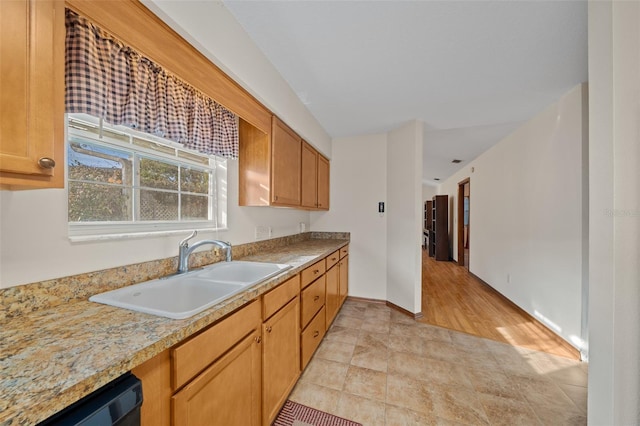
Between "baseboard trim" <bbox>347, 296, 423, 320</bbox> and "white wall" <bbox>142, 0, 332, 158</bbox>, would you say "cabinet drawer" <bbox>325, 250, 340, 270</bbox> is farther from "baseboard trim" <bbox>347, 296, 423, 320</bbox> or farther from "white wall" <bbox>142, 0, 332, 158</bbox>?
"white wall" <bbox>142, 0, 332, 158</bbox>

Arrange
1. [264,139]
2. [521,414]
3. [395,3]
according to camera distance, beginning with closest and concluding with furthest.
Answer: [395,3]
[521,414]
[264,139]

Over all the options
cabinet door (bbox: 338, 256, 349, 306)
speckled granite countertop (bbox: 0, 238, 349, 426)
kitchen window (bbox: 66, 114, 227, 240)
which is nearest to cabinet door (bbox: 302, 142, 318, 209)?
cabinet door (bbox: 338, 256, 349, 306)

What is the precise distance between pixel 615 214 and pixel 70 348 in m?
1.89

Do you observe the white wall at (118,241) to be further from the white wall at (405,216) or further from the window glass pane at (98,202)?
the white wall at (405,216)

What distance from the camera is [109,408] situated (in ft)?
1.74

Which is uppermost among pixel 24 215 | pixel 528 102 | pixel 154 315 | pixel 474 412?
Answer: pixel 528 102

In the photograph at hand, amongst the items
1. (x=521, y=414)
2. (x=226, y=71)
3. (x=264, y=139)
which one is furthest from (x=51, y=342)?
(x=521, y=414)

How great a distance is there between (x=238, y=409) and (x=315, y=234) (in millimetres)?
2600

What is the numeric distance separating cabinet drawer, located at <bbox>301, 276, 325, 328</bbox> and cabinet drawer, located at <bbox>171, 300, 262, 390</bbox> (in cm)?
67

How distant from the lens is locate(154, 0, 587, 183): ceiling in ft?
4.32

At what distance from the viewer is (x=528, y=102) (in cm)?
234

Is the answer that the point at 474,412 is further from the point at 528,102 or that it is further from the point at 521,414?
the point at 528,102

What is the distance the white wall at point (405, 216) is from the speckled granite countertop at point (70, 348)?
7.98 feet

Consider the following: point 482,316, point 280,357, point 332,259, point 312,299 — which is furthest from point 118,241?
point 482,316
